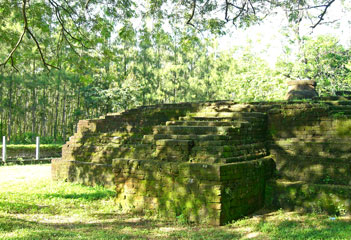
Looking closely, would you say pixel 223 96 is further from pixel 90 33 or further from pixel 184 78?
pixel 90 33

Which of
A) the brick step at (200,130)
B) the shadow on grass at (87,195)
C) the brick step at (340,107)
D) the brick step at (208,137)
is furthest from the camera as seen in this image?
the shadow on grass at (87,195)

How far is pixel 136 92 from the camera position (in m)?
25.0

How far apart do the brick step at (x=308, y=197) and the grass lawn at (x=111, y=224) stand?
0.22 meters

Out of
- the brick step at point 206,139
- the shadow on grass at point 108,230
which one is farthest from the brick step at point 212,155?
the shadow on grass at point 108,230

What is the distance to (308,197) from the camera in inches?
240

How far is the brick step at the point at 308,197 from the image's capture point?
5801 mm

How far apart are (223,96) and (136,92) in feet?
24.9

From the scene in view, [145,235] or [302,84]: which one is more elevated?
[302,84]

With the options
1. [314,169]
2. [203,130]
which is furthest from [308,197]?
[203,130]

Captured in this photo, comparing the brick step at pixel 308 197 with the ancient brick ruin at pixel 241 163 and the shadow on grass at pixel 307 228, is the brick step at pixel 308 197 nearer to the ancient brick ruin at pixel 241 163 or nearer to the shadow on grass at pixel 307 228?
the ancient brick ruin at pixel 241 163

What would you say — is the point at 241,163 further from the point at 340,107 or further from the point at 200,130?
the point at 340,107

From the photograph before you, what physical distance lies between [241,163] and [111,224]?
2.41 m

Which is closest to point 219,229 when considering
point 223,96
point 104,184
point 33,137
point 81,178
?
point 104,184

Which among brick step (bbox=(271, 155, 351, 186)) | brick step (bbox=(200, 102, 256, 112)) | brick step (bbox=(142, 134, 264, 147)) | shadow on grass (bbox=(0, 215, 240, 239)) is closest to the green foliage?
brick step (bbox=(200, 102, 256, 112))
